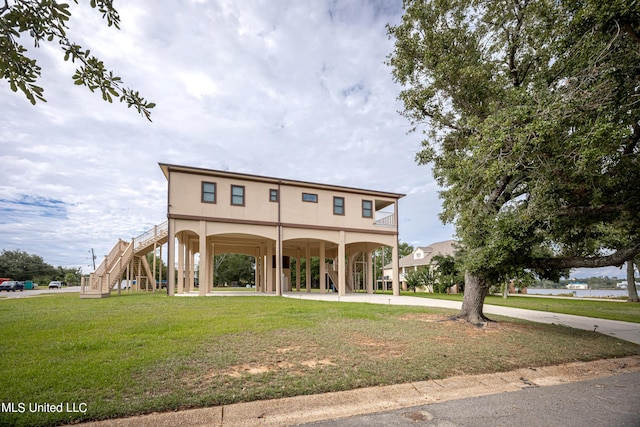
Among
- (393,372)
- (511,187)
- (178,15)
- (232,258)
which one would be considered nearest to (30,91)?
(178,15)

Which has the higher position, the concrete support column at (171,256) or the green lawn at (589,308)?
the concrete support column at (171,256)

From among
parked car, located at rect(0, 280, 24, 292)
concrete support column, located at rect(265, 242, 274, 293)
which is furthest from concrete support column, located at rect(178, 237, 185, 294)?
parked car, located at rect(0, 280, 24, 292)

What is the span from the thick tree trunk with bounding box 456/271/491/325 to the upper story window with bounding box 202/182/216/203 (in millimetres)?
13677

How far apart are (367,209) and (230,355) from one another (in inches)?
710

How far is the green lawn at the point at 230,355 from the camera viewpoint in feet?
13.0

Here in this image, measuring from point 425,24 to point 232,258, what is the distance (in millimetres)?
49192

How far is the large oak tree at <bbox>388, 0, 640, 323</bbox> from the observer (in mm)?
6090

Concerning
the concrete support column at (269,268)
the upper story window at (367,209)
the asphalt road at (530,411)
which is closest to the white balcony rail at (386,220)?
the upper story window at (367,209)

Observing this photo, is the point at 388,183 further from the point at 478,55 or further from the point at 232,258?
the point at 232,258

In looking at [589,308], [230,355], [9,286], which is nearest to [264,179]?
[230,355]

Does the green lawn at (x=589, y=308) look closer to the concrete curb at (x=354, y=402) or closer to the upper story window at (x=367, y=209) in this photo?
the upper story window at (x=367, y=209)

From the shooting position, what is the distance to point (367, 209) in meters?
22.8

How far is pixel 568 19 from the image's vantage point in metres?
6.70

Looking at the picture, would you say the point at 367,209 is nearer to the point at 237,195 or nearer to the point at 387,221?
the point at 387,221
